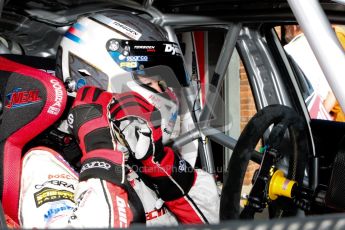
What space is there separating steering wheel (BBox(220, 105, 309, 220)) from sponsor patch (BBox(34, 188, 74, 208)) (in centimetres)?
39

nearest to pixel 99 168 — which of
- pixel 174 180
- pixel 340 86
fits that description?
pixel 174 180

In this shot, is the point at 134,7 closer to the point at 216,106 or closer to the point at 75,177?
the point at 216,106

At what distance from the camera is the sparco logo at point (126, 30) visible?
150 centimetres

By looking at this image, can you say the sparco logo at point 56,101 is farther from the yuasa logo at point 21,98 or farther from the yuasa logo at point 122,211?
the yuasa logo at point 122,211

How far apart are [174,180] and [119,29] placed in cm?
48

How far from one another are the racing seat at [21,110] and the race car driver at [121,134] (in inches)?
1.6

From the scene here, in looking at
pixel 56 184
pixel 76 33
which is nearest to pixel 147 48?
pixel 76 33

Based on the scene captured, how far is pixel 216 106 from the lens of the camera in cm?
196

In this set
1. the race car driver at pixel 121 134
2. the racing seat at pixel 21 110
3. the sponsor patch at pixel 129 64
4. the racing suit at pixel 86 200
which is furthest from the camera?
the sponsor patch at pixel 129 64

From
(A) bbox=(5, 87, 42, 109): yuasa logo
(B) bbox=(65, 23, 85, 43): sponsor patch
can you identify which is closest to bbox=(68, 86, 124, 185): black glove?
(A) bbox=(5, 87, 42, 109): yuasa logo

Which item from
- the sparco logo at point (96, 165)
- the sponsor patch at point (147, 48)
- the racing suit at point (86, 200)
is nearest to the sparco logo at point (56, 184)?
the racing suit at point (86, 200)

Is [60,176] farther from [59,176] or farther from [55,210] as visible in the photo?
[55,210]

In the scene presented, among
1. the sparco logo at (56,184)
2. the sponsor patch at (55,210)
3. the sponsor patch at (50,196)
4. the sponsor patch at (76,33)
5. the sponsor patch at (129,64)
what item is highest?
the sponsor patch at (76,33)

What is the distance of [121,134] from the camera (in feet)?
4.30
